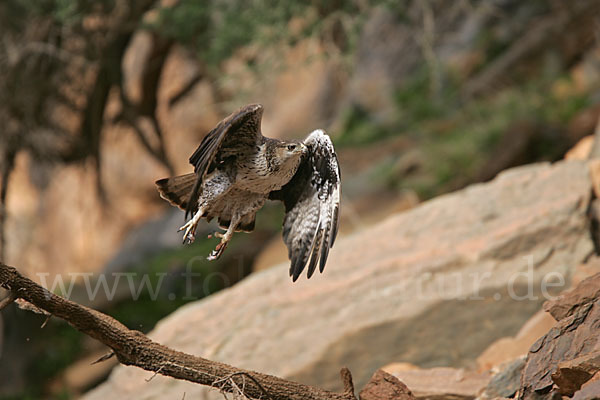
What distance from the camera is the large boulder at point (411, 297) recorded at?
5.26 metres

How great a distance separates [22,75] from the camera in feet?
30.3

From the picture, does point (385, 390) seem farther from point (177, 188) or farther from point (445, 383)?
point (177, 188)

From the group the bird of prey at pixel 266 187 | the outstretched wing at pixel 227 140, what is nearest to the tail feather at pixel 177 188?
the bird of prey at pixel 266 187

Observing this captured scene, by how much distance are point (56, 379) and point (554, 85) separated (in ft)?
33.6

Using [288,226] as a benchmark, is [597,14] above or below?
above

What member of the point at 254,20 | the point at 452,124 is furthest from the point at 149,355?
the point at 452,124

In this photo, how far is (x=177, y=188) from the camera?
11.6ft

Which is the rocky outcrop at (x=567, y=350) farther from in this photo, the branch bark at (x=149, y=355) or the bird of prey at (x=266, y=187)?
the bird of prey at (x=266, y=187)

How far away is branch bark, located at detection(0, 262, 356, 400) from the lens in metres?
3.04

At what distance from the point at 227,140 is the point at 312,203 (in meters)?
0.64

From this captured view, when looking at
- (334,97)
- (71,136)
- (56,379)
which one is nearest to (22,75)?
(71,136)

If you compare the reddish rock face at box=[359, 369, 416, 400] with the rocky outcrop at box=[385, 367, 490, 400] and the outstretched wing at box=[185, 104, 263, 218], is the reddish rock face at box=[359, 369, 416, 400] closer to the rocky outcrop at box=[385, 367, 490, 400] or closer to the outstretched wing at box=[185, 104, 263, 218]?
the rocky outcrop at box=[385, 367, 490, 400]

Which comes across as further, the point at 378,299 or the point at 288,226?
the point at 378,299

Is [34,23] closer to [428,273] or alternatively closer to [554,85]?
[428,273]
